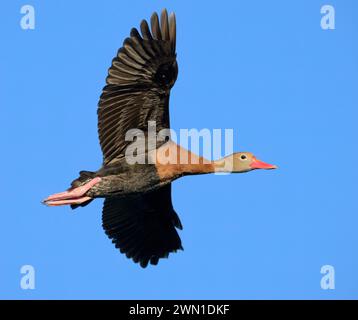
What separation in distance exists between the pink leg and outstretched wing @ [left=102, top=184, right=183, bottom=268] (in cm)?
133

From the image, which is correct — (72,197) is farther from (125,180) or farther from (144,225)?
(144,225)

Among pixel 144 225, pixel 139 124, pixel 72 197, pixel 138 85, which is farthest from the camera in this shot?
pixel 144 225

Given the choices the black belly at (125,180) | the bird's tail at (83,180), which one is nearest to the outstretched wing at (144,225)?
the black belly at (125,180)

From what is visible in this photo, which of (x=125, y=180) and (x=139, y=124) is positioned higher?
(x=139, y=124)

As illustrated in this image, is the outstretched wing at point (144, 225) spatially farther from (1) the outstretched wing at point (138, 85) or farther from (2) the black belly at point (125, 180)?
(1) the outstretched wing at point (138, 85)

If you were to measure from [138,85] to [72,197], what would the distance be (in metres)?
1.68

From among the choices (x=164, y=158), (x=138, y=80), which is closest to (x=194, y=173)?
(x=164, y=158)

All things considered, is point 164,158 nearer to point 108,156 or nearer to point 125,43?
point 108,156

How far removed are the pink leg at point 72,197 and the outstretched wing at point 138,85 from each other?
43 centimetres

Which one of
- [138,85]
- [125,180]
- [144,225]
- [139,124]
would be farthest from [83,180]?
[144,225]

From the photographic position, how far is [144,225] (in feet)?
46.0

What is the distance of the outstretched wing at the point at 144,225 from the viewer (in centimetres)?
1373
